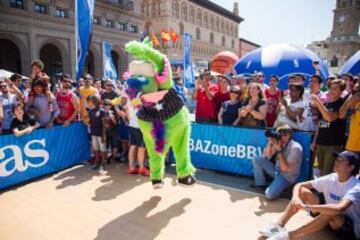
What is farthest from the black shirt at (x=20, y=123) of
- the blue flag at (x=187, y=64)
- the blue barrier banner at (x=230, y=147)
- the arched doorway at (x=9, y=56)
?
the arched doorway at (x=9, y=56)

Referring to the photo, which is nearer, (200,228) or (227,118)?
(200,228)

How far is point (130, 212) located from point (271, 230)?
1.97 m

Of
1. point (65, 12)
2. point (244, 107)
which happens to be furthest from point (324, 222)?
point (65, 12)

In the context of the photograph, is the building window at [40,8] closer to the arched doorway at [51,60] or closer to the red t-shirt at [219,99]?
the arched doorway at [51,60]

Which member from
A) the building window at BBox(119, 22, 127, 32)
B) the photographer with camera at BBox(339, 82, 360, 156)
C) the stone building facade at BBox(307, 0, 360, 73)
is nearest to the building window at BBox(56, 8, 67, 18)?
the building window at BBox(119, 22, 127, 32)

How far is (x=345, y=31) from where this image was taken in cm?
6159

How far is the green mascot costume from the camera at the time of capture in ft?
12.6

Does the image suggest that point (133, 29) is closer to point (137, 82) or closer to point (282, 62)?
point (282, 62)

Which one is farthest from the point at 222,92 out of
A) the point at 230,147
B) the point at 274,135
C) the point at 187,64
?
the point at 187,64

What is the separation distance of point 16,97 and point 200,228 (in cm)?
488

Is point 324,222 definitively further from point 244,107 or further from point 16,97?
point 16,97

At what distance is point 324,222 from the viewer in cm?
291

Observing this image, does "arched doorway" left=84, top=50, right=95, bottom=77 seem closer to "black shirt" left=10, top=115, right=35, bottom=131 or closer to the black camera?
"black shirt" left=10, top=115, right=35, bottom=131

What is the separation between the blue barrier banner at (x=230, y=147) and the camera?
465 cm
